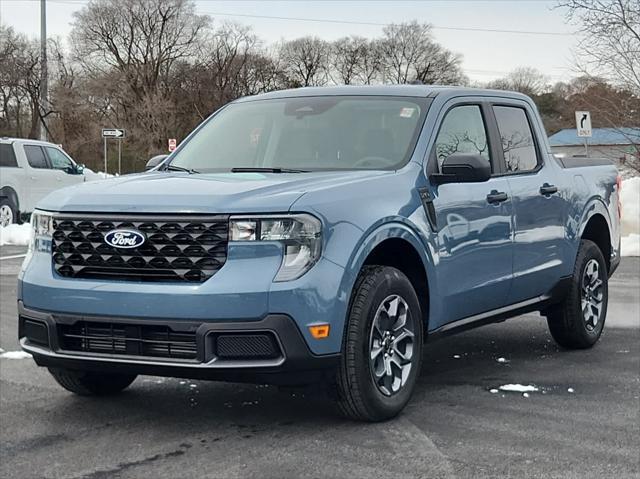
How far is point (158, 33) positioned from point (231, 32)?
19.8 ft

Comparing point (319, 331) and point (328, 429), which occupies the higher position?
point (319, 331)

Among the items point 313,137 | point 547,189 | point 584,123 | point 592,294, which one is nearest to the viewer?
point 313,137

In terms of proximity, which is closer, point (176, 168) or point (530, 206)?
point (176, 168)

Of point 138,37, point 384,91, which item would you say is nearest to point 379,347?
point 384,91

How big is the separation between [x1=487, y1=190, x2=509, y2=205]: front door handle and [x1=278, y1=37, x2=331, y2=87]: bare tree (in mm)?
72755

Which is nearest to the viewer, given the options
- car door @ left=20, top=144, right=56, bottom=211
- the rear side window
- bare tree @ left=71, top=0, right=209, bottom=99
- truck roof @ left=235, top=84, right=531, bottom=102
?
truck roof @ left=235, top=84, right=531, bottom=102

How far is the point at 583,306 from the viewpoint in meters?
7.13

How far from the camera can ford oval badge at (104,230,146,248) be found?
14.9ft

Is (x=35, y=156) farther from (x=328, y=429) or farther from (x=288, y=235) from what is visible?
(x=288, y=235)

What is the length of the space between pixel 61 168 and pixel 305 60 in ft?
209

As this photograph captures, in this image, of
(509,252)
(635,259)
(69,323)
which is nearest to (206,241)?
(69,323)

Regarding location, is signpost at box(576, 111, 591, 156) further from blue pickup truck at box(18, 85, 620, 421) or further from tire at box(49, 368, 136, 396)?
tire at box(49, 368, 136, 396)

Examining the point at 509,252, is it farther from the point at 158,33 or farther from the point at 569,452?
the point at 158,33

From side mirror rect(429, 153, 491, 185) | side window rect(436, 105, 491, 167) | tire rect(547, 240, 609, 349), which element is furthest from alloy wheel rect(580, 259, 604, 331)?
side mirror rect(429, 153, 491, 185)
